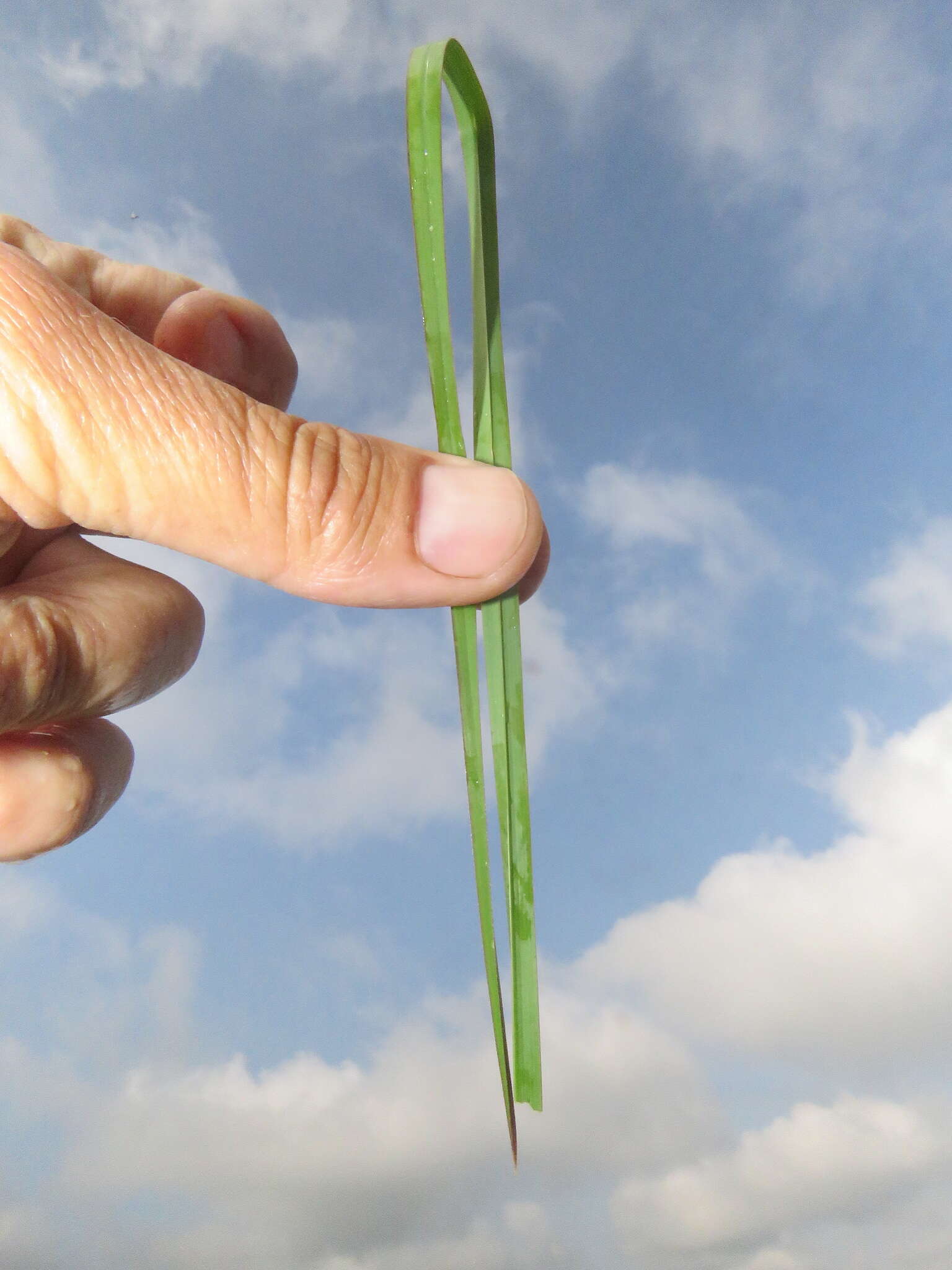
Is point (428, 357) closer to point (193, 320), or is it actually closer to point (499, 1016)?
point (499, 1016)

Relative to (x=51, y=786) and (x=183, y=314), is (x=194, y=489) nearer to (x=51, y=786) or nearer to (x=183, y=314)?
(x=51, y=786)

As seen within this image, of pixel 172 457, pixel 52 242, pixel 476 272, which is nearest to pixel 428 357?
pixel 476 272

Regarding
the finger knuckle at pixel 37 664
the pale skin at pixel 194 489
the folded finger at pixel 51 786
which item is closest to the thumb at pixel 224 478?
the pale skin at pixel 194 489

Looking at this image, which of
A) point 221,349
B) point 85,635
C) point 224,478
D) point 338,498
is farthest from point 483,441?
point 221,349

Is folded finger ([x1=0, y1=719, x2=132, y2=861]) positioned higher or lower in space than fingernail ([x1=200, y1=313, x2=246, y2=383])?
lower

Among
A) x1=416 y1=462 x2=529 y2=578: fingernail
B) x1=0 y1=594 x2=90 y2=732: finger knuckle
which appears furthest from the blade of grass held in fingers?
x1=0 y1=594 x2=90 y2=732: finger knuckle

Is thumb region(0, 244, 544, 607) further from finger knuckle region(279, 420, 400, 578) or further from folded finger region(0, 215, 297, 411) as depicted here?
folded finger region(0, 215, 297, 411)
